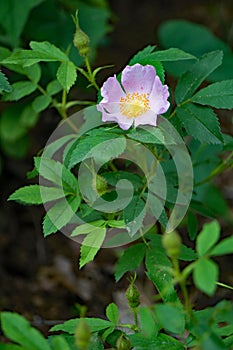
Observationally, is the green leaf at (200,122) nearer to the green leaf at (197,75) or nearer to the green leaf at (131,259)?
the green leaf at (197,75)

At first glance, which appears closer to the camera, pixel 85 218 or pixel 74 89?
pixel 85 218

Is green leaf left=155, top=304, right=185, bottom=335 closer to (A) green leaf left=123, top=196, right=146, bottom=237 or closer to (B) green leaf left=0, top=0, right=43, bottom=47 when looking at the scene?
(A) green leaf left=123, top=196, right=146, bottom=237

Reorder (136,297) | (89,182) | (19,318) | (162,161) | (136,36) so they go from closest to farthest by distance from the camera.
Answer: (19,318) < (136,297) < (89,182) < (162,161) < (136,36)

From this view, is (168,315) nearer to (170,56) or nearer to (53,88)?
(170,56)

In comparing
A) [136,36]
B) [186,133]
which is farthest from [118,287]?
[136,36]

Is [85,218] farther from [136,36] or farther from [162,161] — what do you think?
[136,36]

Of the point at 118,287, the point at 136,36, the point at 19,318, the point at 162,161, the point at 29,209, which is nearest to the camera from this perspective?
the point at 19,318

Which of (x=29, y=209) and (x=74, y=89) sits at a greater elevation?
(x=74, y=89)

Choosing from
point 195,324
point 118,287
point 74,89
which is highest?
point 195,324

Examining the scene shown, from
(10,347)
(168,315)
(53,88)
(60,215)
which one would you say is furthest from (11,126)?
(168,315)
